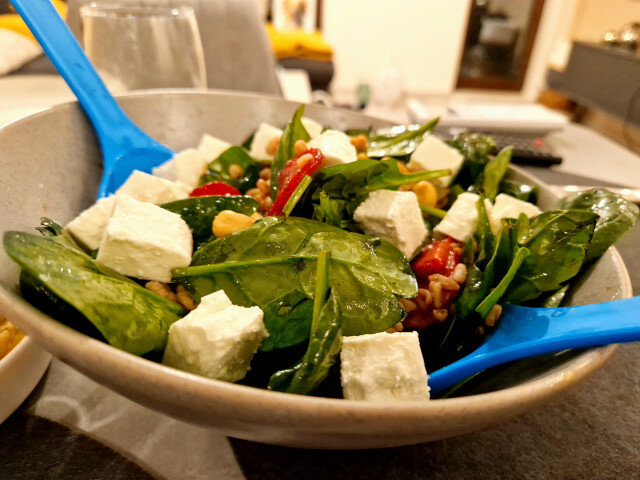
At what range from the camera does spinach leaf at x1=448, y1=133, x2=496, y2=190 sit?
0.96m

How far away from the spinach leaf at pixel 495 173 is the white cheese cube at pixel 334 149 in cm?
30

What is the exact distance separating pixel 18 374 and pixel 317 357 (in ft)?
1.21

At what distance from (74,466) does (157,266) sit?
24cm

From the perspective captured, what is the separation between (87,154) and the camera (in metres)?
0.82

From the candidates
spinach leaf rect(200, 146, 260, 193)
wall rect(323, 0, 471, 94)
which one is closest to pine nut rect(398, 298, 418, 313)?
spinach leaf rect(200, 146, 260, 193)

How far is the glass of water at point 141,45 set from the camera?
961mm

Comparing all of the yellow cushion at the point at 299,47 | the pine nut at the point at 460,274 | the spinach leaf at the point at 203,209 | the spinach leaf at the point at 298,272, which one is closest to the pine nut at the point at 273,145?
the spinach leaf at the point at 203,209

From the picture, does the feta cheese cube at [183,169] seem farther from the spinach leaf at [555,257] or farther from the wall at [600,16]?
the wall at [600,16]

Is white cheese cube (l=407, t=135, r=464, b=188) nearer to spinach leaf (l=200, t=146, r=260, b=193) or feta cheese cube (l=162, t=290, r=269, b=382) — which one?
spinach leaf (l=200, t=146, r=260, b=193)

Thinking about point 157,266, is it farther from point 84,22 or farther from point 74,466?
point 84,22

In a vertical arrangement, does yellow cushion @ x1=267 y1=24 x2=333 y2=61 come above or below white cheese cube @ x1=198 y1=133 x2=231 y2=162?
below

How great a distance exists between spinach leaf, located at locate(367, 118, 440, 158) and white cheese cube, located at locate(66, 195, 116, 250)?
49cm

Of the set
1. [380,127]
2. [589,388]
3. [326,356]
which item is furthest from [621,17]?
[326,356]

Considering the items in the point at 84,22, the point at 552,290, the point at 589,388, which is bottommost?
the point at 589,388
